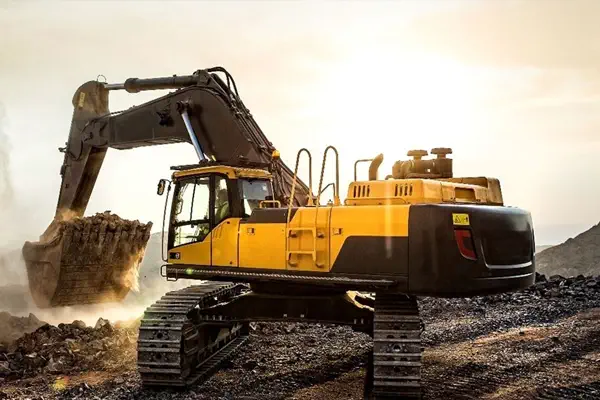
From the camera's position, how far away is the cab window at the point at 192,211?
8312mm

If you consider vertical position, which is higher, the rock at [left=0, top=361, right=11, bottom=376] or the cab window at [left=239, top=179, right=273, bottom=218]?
the cab window at [left=239, top=179, right=273, bottom=218]

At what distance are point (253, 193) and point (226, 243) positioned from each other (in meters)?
0.85

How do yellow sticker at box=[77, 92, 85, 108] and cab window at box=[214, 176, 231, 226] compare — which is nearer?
cab window at box=[214, 176, 231, 226]

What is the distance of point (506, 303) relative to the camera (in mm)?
14211

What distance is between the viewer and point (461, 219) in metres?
6.80

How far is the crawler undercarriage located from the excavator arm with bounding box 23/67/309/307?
2.54 meters

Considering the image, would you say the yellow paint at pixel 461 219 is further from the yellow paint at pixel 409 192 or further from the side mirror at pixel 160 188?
the side mirror at pixel 160 188

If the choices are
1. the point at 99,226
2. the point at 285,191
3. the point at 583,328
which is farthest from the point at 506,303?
the point at 99,226

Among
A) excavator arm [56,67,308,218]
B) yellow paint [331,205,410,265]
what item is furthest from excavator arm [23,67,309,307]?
yellow paint [331,205,410,265]

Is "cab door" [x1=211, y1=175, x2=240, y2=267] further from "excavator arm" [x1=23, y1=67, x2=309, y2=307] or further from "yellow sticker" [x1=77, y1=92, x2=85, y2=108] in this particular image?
"yellow sticker" [x1=77, y1=92, x2=85, y2=108]

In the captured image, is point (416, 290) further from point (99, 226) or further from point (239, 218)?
point (99, 226)

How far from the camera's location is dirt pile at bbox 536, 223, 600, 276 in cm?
2634

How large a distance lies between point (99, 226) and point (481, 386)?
8.01m

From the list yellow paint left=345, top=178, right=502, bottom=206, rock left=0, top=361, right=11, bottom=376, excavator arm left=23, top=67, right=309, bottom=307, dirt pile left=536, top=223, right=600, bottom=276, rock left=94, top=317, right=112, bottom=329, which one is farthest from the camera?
dirt pile left=536, top=223, right=600, bottom=276
